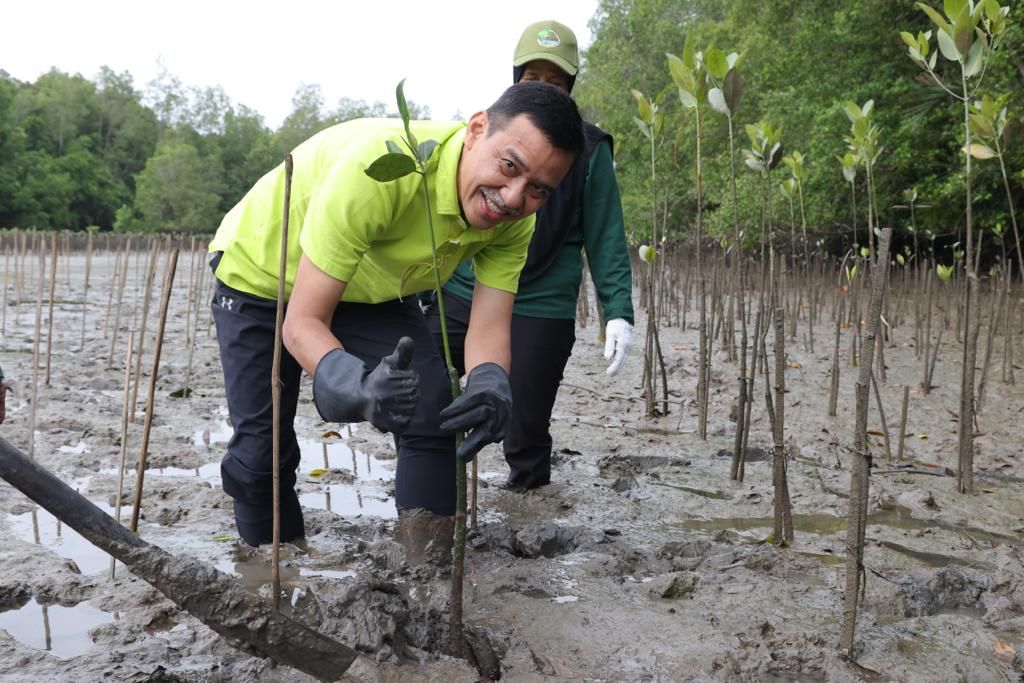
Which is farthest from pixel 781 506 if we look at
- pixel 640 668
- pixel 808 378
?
pixel 808 378

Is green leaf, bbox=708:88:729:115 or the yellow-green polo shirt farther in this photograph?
green leaf, bbox=708:88:729:115

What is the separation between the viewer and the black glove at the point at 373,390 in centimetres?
155

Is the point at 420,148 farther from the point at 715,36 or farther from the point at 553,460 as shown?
the point at 715,36

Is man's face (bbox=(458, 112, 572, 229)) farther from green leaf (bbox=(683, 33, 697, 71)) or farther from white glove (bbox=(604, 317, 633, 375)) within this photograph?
green leaf (bbox=(683, 33, 697, 71))

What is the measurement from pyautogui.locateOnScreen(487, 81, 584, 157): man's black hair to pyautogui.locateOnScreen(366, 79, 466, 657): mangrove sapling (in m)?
0.21

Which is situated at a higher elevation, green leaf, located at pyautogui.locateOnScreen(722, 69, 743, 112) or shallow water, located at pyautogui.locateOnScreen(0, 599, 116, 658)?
green leaf, located at pyautogui.locateOnScreen(722, 69, 743, 112)

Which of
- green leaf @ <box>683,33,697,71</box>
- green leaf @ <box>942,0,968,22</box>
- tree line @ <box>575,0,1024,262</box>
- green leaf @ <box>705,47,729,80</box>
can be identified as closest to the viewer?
green leaf @ <box>942,0,968,22</box>

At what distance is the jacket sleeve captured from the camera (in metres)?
3.18

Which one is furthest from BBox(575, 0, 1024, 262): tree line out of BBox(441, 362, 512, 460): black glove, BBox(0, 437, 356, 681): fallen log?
BBox(0, 437, 356, 681): fallen log

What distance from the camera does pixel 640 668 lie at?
1803 mm

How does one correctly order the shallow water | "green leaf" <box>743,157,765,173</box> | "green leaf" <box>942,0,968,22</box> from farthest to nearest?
"green leaf" <box>743,157,765,173</box>
"green leaf" <box>942,0,968,22</box>
the shallow water

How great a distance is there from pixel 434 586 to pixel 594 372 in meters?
4.12

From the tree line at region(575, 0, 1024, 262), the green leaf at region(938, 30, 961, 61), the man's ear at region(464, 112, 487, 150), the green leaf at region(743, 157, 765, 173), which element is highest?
the tree line at region(575, 0, 1024, 262)

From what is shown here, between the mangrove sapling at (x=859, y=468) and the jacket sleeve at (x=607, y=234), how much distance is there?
4.70ft
